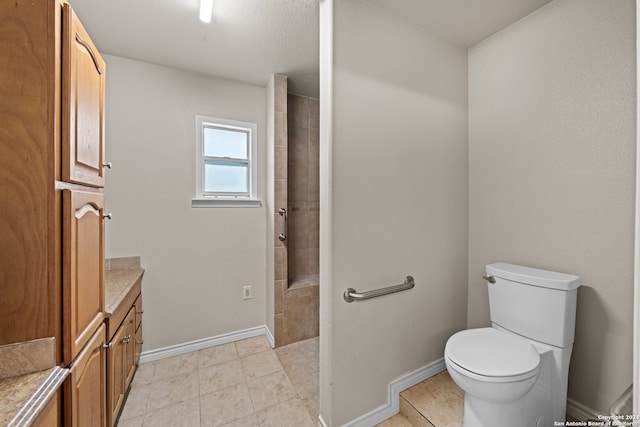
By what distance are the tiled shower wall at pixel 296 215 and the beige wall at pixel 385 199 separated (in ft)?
3.28

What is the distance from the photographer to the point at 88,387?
101cm

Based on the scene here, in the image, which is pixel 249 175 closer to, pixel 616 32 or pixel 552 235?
pixel 552 235

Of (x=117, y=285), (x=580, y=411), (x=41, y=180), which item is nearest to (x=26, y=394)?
(x=41, y=180)

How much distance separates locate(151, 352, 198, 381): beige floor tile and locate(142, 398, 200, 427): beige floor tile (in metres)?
0.36

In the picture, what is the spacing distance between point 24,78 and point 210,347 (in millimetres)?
2270

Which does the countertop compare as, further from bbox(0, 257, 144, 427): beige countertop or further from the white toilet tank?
the white toilet tank

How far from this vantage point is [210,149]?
93.2 inches

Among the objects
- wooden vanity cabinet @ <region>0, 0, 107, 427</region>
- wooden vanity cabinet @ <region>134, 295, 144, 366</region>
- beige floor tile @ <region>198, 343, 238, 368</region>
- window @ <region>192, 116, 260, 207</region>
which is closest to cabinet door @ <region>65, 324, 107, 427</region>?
wooden vanity cabinet @ <region>0, 0, 107, 427</region>

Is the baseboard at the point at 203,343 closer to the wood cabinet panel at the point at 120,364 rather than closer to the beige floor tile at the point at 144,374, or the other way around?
the beige floor tile at the point at 144,374

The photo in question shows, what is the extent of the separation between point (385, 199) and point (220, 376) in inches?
71.2

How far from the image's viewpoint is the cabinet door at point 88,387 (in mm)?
854

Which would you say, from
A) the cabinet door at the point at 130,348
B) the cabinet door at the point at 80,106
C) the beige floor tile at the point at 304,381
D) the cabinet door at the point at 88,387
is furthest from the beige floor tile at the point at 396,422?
the cabinet door at the point at 80,106

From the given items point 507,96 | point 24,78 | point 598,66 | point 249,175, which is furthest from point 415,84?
point 24,78

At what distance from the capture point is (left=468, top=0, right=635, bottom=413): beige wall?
1.28 meters
